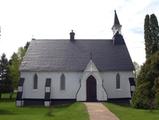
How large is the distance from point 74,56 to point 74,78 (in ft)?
Answer: 12.4

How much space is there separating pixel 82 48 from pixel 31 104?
11.8 metres

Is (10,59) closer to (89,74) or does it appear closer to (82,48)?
(82,48)

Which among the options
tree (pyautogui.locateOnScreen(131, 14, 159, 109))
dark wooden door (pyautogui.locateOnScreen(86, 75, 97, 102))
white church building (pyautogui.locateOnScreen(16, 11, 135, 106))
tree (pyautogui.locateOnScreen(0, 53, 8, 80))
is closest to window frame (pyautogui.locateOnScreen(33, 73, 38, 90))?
white church building (pyautogui.locateOnScreen(16, 11, 135, 106))

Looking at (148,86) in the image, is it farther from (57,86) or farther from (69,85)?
(57,86)

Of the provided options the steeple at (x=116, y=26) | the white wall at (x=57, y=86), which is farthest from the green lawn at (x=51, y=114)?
the steeple at (x=116, y=26)

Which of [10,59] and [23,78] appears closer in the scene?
[23,78]

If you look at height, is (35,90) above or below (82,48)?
below

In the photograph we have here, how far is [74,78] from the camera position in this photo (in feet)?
163

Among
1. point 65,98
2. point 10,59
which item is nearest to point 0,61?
point 10,59

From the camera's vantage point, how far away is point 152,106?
30328 millimetres

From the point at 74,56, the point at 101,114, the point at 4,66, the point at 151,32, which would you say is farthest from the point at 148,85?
the point at 4,66

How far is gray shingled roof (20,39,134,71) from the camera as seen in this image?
50.0 metres

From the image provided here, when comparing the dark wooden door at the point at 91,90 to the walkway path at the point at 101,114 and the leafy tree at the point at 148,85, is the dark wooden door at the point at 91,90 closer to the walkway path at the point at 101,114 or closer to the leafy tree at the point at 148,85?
the leafy tree at the point at 148,85

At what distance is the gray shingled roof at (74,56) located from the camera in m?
50.0
